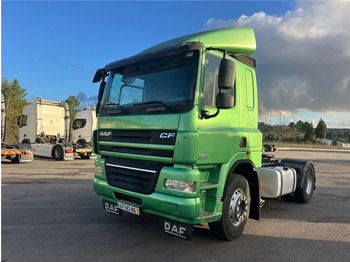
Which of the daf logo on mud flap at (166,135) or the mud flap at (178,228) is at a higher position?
the daf logo on mud flap at (166,135)

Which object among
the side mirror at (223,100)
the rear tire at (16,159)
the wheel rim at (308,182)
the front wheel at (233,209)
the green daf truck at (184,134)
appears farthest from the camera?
the rear tire at (16,159)

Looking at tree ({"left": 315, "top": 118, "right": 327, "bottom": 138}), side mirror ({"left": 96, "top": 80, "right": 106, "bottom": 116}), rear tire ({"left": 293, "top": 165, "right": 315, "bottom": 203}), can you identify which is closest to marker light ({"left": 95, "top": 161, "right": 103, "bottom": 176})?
side mirror ({"left": 96, "top": 80, "right": 106, "bottom": 116})

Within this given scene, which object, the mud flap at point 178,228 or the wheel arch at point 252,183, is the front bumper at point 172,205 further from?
the wheel arch at point 252,183

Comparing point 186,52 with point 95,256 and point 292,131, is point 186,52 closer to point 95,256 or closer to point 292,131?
point 95,256

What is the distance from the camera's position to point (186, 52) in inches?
152

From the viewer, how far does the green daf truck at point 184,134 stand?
3697 millimetres

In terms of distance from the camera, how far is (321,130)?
331ft

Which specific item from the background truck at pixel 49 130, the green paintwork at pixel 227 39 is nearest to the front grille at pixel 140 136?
the green paintwork at pixel 227 39

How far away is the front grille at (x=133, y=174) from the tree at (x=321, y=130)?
108m

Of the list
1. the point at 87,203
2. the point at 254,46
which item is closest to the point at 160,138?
the point at 254,46

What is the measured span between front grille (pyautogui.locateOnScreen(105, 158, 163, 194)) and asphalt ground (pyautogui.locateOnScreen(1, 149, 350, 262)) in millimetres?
856

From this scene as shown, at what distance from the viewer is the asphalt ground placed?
389cm

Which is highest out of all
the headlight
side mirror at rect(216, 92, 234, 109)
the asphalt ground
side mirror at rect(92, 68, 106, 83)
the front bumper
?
side mirror at rect(92, 68, 106, 83)

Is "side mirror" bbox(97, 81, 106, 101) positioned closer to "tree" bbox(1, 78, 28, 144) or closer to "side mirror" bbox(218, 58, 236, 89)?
"side mirror" bbox(218, 58, 236, 89)
